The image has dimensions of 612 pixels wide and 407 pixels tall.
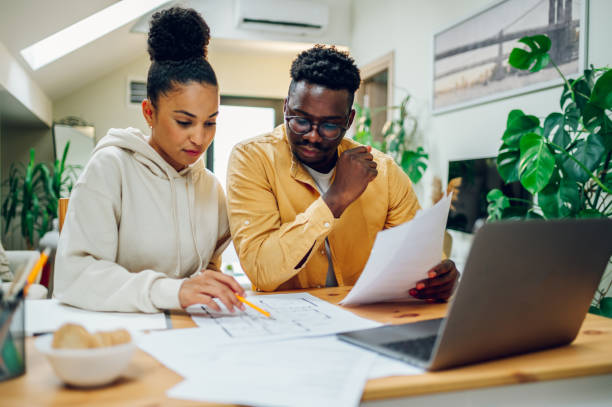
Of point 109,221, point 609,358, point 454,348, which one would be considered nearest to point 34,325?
point 109,221

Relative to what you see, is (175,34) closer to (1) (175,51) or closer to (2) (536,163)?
(1) (175,51)

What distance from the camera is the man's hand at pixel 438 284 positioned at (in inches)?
42.2

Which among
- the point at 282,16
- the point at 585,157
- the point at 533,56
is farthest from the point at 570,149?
the point at 282,16

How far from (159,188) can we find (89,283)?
0.31 m

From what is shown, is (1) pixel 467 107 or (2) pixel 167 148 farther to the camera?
(1) pixel 467 107

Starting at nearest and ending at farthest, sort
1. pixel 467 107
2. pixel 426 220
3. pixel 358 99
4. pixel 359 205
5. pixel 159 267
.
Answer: pixel 426 220
pixel 159 267
pixel 359 205
pixel 467 107
pixel 358 99

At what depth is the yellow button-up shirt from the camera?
1176 mm

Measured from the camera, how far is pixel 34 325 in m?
0.84

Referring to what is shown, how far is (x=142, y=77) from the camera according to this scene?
5.98m

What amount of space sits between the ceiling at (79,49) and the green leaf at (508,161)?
288 cm

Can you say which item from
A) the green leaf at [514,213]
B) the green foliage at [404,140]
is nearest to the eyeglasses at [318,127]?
the green leaf at [514,213]

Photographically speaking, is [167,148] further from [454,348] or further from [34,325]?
[454,348]

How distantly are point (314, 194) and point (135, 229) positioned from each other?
54 cm

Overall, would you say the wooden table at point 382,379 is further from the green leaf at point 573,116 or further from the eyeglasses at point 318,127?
the green leaf at point 573,116
